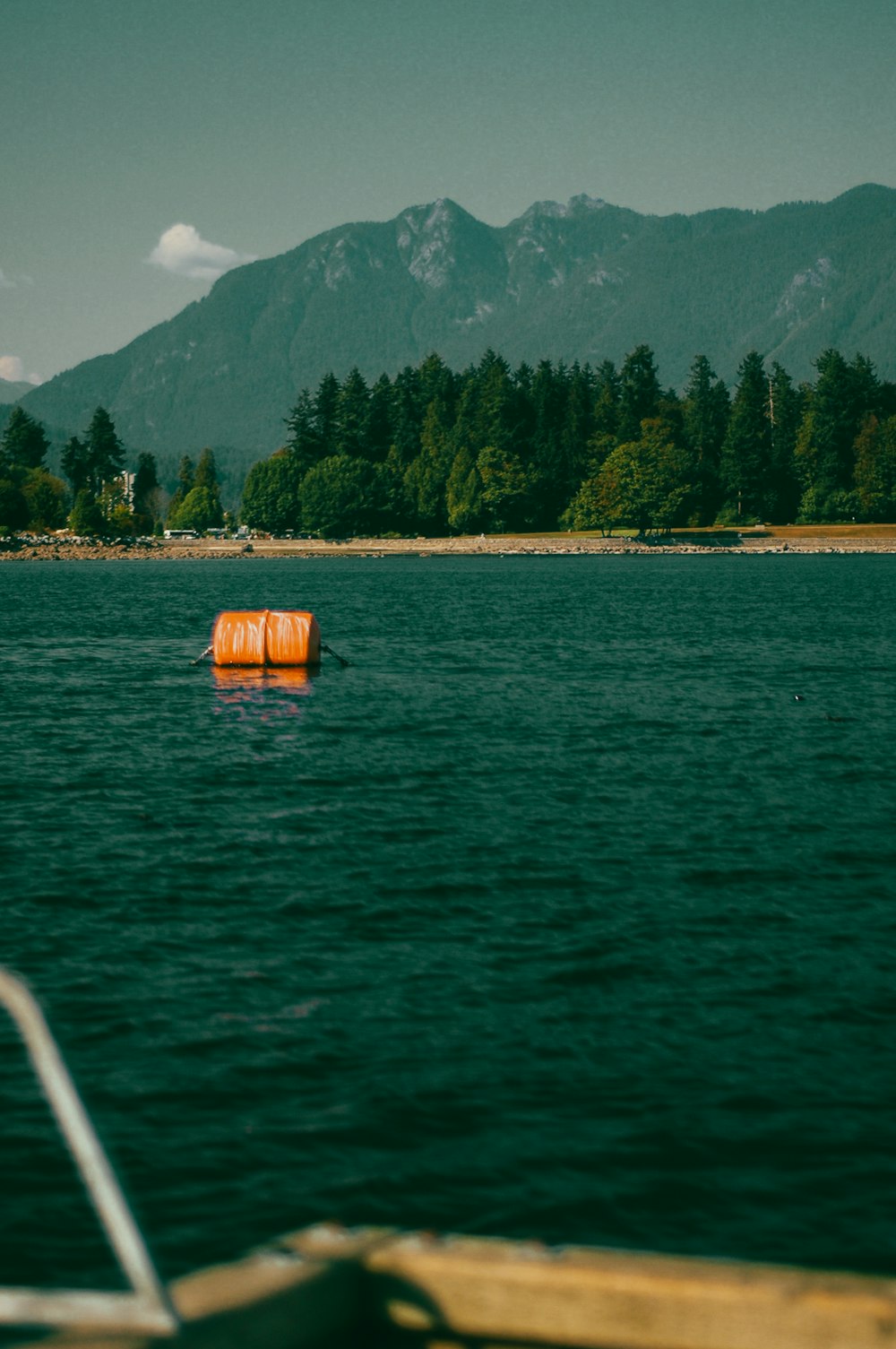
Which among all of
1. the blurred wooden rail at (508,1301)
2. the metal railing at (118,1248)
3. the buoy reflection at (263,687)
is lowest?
the buoy reflection at (263,687)

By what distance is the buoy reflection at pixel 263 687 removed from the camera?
40188mm

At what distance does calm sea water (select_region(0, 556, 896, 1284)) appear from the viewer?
10305 mm

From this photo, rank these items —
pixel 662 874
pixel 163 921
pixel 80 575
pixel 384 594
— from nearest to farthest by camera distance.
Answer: pixel 163 921 → pixel 662 874 → pixel 384 594 → pixel 80 575

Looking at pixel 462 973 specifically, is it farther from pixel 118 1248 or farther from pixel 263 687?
pixel 263 687

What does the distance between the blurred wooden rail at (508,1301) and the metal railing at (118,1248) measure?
0.25 metres

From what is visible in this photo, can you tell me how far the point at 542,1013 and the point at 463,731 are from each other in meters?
21.5

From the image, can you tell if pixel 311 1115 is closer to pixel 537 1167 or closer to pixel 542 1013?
pixel 537 1167

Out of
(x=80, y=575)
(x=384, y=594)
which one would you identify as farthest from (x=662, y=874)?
(x=80, y=575)

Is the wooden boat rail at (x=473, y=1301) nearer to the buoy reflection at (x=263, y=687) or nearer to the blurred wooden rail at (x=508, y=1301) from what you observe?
the blurred wooden rail at (x=508, y=1301)

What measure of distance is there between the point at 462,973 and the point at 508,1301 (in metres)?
9.84

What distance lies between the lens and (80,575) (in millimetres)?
161875

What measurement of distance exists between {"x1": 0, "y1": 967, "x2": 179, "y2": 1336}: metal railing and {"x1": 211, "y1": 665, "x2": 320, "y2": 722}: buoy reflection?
3313 centimetres

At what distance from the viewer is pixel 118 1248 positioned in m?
4.72

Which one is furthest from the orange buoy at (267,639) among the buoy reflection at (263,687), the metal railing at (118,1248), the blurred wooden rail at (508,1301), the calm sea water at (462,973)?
the metal railing at (118,1248)
